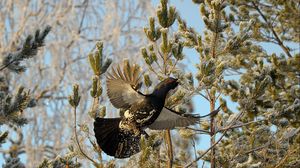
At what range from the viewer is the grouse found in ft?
10.8

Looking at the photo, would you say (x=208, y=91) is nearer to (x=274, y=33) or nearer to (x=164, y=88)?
(x=164, y=88)

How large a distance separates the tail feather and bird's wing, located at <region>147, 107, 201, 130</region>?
0.57ft

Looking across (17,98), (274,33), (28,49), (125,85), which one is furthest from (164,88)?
(274,33)

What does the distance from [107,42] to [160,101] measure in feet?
23.1

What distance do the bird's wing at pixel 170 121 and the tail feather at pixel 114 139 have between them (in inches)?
6.8

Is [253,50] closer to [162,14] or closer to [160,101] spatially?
[162,14]

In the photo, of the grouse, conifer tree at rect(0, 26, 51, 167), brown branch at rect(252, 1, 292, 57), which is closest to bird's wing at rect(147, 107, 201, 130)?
the grouse

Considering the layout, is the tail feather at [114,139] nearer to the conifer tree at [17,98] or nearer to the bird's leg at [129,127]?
the bird's leg at [129,127]

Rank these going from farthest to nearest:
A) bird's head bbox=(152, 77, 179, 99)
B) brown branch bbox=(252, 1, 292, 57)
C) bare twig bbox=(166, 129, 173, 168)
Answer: brown branch bbox=(252, 1, 292, 57)
bare twig bbox=(166, 129, 173, 168)
bird's head bbox=(152, 77, 179, 99)

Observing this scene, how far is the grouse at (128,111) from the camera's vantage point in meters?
3.30

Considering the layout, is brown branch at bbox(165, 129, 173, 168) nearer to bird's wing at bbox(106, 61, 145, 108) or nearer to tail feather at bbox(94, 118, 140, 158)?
tail feather at bbox(94, 118, 140, 158)

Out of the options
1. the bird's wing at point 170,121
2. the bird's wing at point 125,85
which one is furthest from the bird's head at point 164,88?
the bird's wing at point 170,121

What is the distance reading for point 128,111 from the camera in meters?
3.37

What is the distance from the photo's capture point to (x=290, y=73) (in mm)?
7387
